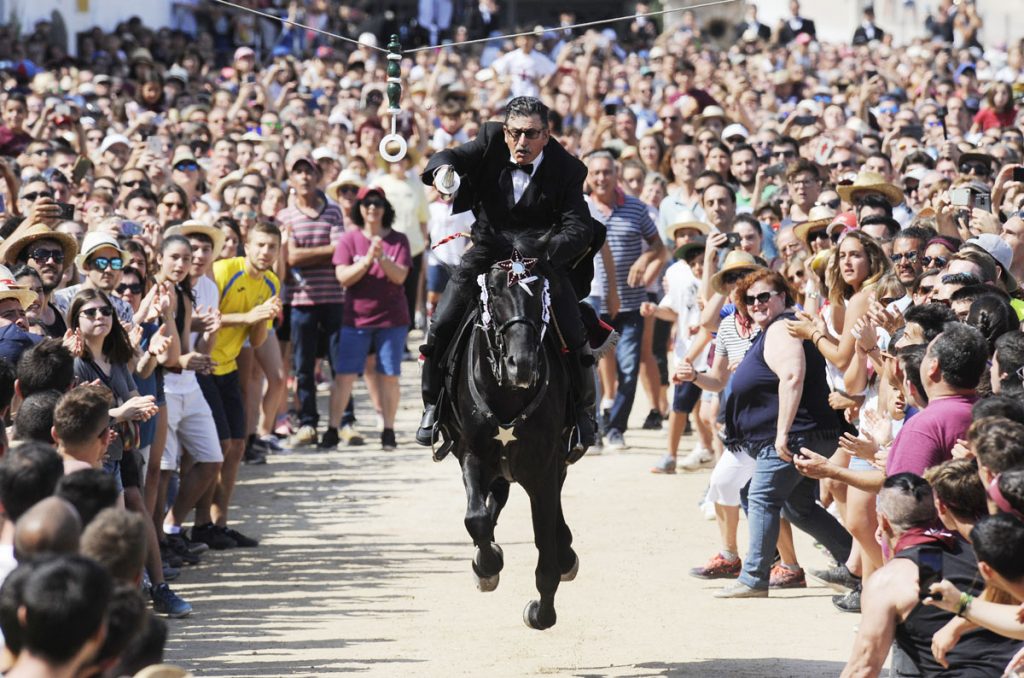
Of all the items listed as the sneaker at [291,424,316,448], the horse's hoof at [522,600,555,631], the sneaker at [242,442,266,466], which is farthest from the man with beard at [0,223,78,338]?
the sneaker at [291,424,316,448]

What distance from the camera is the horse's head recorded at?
789 cm

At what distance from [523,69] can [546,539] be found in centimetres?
1666

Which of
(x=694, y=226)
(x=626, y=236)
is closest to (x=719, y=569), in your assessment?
(x=694, y=226)

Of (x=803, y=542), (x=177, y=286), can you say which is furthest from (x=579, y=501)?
(x=177, y=286)

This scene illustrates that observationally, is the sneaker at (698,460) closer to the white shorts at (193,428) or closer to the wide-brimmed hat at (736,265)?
the wide-brimmed hat at (736,265)

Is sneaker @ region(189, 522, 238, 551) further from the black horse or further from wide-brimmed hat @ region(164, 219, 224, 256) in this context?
the black horse

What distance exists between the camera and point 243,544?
1126 centimetres

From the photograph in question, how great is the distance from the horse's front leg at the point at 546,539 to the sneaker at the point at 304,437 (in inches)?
257

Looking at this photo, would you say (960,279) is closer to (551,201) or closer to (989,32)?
(551,201)

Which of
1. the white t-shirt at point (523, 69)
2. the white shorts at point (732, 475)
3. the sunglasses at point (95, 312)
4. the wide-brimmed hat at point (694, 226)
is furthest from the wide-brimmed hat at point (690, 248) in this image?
the white t-shirt at point (523, 69)

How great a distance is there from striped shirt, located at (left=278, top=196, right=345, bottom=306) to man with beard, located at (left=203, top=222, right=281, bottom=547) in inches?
34.8

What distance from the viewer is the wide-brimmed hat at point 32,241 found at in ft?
31.8

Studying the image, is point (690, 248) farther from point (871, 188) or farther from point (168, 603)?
point (168, 603)

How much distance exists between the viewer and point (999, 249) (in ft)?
32.9
